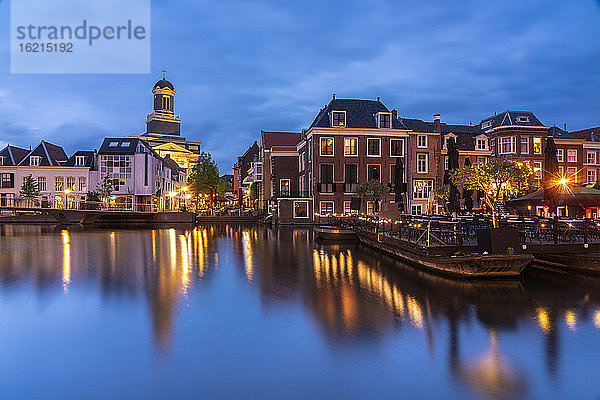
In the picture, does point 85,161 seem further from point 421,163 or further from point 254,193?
point 421,163

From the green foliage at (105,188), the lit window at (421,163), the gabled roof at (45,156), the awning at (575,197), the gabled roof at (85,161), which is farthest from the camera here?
the gabled roof at (85,161)

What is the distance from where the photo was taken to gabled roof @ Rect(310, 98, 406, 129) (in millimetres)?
52656

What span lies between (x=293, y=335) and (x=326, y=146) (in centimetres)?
4266

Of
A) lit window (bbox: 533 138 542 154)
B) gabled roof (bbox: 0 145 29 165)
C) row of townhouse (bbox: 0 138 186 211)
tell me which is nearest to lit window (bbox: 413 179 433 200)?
lit window (bbox: 533 138 542 154)

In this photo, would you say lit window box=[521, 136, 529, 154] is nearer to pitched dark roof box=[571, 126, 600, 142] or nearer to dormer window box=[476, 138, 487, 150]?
dormer window box=[476, 138, 487, 150]

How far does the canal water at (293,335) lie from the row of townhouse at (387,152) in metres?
32.7

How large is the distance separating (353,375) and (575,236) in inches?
649

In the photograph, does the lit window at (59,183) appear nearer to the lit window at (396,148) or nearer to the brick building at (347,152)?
the brick building at (347,152)

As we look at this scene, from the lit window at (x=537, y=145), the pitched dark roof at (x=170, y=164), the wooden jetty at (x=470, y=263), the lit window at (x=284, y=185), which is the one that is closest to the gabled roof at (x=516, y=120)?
the lit window at (x=537, y=145)

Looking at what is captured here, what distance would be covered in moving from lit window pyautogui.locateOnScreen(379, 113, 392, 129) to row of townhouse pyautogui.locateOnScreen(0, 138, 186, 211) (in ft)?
120

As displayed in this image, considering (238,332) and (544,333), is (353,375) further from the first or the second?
(544,333)

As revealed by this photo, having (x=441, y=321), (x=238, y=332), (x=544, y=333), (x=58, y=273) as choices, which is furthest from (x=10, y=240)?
(x=544, y=333)

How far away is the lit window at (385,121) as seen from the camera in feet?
175

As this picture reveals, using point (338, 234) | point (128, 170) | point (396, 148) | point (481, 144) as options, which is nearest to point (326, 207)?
point (396, 148)
